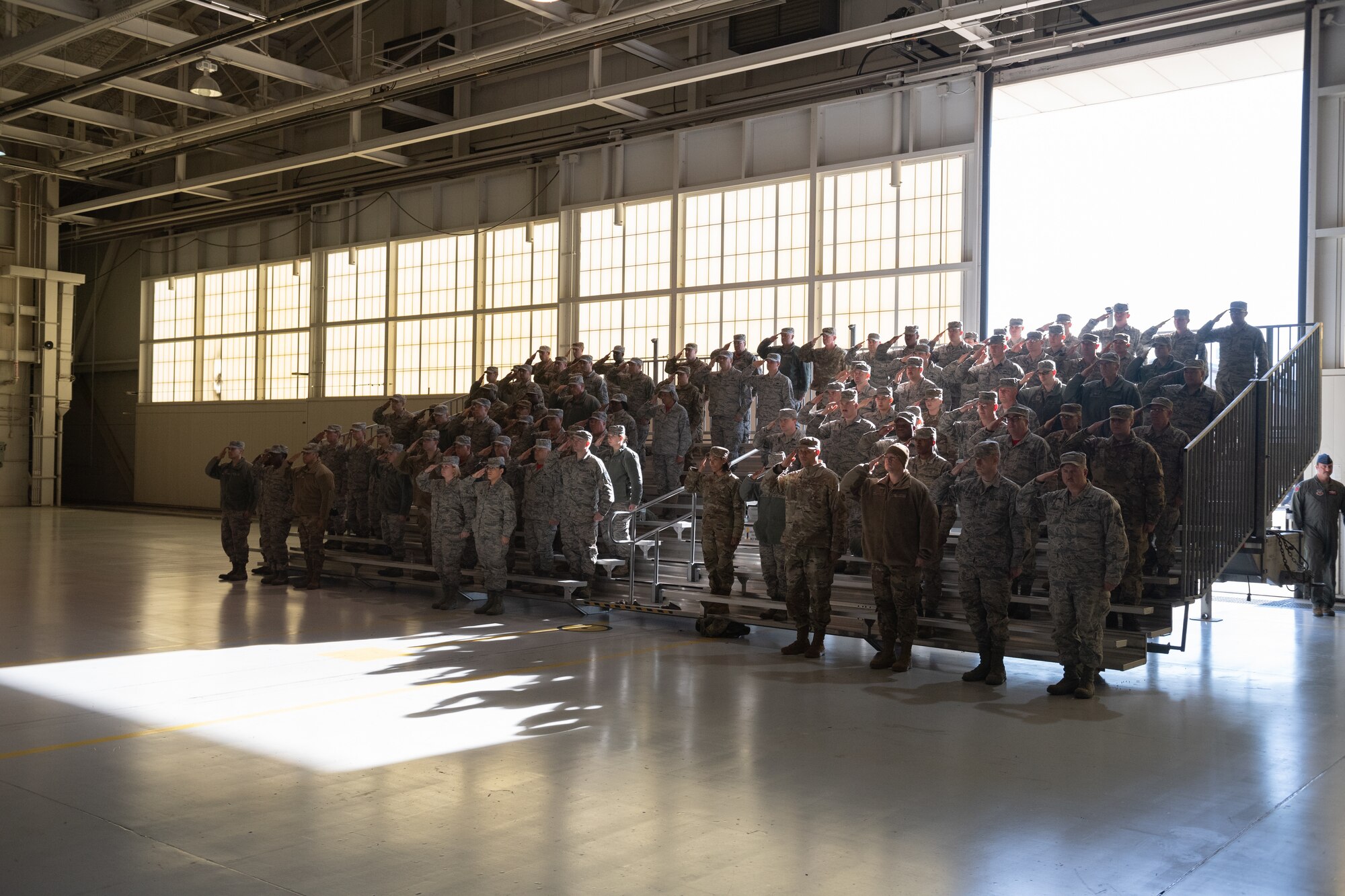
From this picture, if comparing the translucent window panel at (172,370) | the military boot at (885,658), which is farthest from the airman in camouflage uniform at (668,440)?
the translucent window panel at (172,370)

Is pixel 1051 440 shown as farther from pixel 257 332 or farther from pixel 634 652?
pixel 257 332

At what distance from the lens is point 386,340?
26359mm

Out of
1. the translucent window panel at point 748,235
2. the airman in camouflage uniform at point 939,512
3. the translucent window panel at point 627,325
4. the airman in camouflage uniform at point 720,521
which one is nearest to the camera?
the airman in camouflage uniform at point 939,512

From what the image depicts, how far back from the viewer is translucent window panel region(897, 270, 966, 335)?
1759 cm

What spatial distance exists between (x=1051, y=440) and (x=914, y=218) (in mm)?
8546

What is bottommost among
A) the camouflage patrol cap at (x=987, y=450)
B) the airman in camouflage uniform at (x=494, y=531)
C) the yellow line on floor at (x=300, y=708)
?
the yellow line on floor at (x=300, y=708)

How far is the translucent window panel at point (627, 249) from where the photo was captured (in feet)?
70.3

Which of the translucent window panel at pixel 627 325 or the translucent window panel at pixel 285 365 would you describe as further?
the translucent window panel at pixel 285 365

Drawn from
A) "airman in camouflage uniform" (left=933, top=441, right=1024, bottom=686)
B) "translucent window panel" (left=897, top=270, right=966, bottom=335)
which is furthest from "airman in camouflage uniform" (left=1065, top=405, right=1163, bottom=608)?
"translucent window panel" (left=897, top=270, right=966, bottom=335)

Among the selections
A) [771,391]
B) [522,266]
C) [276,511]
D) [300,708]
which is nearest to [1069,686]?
[300,708]

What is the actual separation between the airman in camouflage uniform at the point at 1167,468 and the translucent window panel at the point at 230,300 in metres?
25.2

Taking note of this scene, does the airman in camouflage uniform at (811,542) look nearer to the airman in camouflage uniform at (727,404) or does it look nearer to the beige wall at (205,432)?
the airman in camouflage uniform at (727,404)

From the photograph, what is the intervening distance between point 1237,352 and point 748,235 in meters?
9.78

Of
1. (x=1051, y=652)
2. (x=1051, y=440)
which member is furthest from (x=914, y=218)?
(x=1051, y=652)
